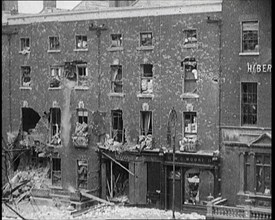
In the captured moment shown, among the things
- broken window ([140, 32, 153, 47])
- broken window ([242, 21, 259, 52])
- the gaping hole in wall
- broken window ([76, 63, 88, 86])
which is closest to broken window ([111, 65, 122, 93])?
broken window ([76, 63, 88, 86])

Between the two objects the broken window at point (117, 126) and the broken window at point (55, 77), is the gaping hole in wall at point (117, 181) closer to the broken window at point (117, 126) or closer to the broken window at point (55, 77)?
the broken window at point (117, 126)

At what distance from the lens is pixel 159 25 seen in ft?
31.4

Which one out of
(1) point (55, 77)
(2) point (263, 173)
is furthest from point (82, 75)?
(2) point (263, 173)

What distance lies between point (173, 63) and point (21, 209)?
3.78 metres

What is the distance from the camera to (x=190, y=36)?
9391mm

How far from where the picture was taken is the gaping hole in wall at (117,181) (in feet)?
32.4

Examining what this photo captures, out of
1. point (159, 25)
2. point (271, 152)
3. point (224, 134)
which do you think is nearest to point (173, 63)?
point (159, 25)

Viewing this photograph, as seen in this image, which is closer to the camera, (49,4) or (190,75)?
(190,75)

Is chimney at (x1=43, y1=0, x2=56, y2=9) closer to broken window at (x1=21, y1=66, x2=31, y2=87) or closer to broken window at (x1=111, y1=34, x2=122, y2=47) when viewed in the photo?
broken window at (x1=21, y1=66, x2=31, y2=87)

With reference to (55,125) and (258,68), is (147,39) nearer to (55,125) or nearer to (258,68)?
→ (258,68)

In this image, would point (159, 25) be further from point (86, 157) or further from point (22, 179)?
point (22, 179)

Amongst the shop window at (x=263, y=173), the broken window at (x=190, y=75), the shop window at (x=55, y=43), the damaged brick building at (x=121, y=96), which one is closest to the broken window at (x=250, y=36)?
the damaged brick building at (x=121, y=96)

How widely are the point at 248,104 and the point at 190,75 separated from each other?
1.11 meters

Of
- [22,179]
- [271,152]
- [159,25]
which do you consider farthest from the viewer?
[22,179]
